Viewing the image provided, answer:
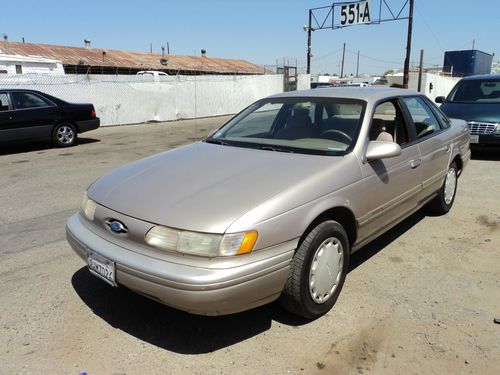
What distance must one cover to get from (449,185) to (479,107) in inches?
164

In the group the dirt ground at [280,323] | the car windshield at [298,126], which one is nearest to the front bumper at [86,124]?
the dirt ground at [280,323]

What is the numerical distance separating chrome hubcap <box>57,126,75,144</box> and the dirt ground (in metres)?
6.67

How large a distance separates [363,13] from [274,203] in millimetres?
23794

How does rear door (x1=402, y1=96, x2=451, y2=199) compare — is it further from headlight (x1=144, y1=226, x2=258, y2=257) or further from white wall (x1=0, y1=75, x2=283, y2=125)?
white wall (x1=0, y1=75, x2=283, y2=125)

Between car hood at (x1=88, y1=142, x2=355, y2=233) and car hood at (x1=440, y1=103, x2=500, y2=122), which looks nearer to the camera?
car hood at (x1=88, y1=142, x2=355, y2=233)

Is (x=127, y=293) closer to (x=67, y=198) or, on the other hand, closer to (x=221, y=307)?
(x=221, y=307)

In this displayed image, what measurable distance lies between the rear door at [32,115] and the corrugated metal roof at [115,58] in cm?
2217

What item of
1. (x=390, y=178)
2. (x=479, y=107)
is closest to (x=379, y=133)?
(x=390, y=178)

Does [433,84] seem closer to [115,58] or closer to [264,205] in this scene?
[115,58]

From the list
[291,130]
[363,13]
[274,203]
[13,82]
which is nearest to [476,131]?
[291,130]

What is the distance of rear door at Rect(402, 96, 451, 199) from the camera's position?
4.34 metres

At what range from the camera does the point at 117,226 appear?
111 inches

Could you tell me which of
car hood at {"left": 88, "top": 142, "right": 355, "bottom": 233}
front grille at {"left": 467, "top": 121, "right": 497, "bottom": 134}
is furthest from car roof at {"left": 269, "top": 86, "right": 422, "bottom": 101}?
front grille at {"left": 467, "top": 121, "right": 497, "bottom": 134}

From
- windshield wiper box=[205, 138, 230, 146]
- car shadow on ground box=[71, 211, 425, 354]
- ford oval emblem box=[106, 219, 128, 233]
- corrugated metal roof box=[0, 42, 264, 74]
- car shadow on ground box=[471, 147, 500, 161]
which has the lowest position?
car shadow on ground box=[71, 211, 425, 354]
